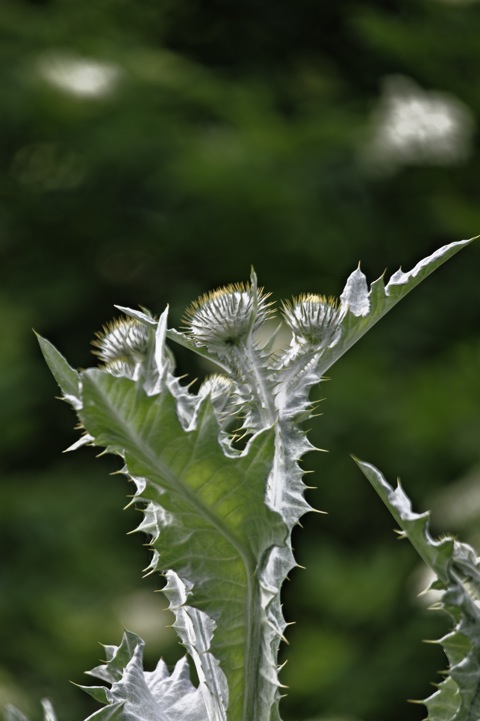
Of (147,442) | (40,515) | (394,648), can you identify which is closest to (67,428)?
(40,515)

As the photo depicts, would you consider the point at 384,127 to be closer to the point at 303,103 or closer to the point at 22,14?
the point at 303,103

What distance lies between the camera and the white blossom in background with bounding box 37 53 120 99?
190 inches

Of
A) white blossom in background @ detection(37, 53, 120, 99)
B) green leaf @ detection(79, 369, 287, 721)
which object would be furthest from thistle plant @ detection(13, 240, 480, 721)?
white blossom in background @ detection(37, 53, 120, 99)

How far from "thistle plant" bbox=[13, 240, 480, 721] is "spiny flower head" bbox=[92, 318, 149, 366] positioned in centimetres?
3

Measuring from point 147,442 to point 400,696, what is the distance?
425cm

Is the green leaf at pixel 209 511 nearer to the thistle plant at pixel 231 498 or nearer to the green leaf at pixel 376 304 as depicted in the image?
the thistle plant at pixel 231 498

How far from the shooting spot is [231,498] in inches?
24.0

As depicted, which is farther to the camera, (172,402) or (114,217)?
(114,217)

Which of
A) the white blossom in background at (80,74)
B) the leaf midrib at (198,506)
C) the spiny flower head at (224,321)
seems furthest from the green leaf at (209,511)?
the white blossom in background at (80,74)

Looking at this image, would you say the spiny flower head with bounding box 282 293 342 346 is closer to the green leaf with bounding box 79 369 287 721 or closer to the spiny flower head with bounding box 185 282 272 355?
the spiny flower head with bounding box 185 282 272 355

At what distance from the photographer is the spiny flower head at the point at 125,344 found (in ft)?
2.56

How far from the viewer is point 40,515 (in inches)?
185

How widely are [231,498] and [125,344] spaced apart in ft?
0.70

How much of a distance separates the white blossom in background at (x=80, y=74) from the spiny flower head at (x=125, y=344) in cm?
421
